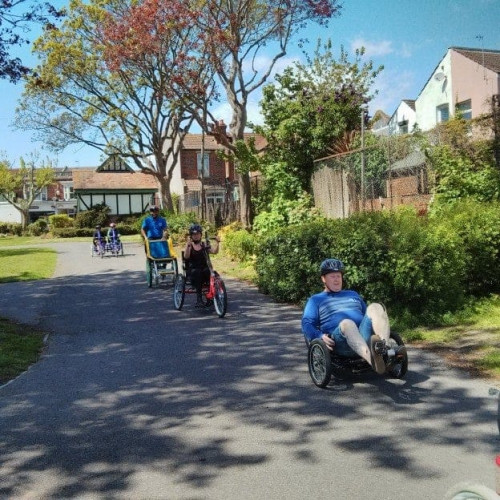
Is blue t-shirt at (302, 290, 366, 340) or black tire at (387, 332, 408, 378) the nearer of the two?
black tire at (387, 332, 408, 378)

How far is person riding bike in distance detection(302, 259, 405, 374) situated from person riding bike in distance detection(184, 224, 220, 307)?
174 inches

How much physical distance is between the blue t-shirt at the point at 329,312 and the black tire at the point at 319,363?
15cm

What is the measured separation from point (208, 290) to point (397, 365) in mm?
4814

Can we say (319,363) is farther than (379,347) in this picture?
Yes

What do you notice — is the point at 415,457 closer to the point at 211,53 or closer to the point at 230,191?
the point at 211,53

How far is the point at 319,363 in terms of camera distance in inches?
223

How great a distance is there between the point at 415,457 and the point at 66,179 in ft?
319

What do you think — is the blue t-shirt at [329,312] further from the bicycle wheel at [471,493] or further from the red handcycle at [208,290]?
the red handcycle at [208,290]

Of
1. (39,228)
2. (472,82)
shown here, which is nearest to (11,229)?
(39,228)

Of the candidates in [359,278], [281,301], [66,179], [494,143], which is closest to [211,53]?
[494,143]

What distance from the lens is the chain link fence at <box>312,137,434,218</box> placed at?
42.1 feet

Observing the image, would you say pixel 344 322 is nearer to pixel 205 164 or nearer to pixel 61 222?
pixel 61 222

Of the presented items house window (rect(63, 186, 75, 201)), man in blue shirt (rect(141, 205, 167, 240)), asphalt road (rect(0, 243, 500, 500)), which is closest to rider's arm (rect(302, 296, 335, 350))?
asphalt road (rect(0, 243, 500, 500))

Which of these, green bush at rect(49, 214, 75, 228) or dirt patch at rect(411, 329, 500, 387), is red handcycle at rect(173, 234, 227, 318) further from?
A: green bush at rect(49, 214, 75, 228)
